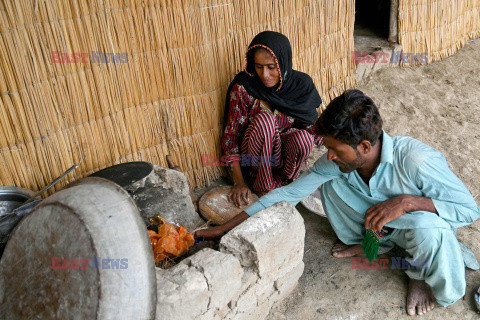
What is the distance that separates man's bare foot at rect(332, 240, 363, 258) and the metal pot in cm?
195

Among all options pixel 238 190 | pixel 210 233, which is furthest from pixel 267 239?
pixel 238 190

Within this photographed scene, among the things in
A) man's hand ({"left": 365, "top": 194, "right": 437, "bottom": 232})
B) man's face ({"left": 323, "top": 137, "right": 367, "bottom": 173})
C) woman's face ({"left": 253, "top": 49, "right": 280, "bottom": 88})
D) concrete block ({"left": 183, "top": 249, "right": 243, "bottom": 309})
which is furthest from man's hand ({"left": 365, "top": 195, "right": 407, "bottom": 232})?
woman's face ({"left": 253, "top": 49, "right": 280, "bottom": 88})

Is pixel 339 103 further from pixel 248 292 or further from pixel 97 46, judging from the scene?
pixel 97 46

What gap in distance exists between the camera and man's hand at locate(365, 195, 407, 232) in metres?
2.22

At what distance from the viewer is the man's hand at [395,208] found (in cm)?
220

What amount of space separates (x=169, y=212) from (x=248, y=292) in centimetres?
76

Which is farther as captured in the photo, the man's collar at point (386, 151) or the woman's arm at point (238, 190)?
the woman's arm at point (238, 190)

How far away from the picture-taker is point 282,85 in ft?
10.1

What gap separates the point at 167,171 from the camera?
8.63 feet

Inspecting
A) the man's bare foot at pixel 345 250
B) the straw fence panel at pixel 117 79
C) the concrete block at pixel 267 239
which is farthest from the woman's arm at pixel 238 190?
the concrete block at pixel 267 239

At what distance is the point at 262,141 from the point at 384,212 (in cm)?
110

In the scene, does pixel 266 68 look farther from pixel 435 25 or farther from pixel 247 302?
pixel 435 25

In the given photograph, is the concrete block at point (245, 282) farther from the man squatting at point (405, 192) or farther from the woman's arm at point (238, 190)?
the woman's arm at point (238, 190)

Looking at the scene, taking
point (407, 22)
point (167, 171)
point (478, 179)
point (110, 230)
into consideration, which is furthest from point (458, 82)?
point (110, 230)
